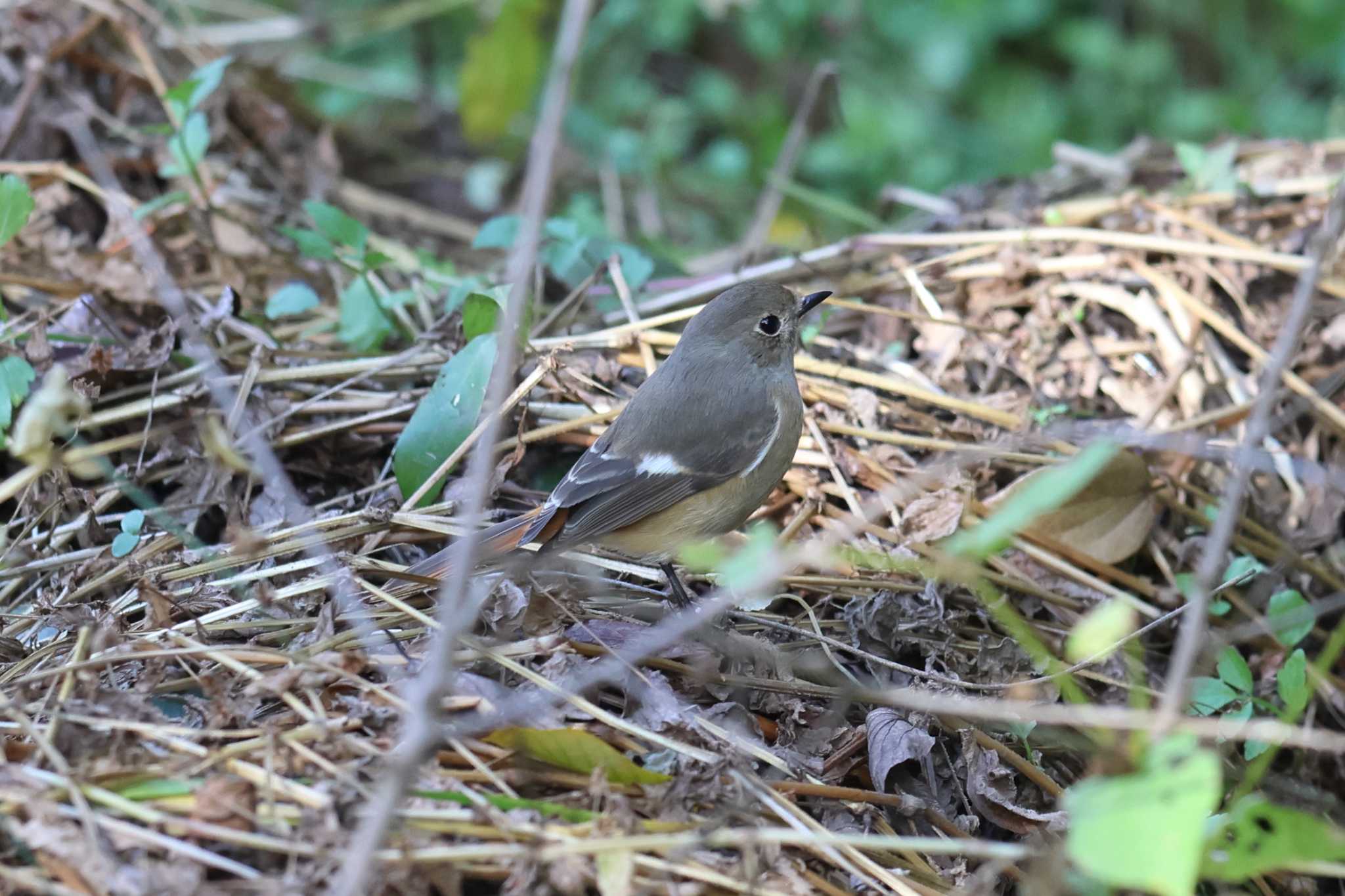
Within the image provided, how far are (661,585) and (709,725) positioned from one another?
0.93 meters

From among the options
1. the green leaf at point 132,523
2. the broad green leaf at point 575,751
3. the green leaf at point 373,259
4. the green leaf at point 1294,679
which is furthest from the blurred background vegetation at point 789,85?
the broad green leaf at point 575,751

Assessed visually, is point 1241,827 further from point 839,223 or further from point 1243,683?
point 839,223

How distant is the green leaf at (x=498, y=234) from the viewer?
3883 millimetres

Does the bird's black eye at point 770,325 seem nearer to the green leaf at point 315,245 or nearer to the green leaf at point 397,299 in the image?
the green leaf at point 397,299

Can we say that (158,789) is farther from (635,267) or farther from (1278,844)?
(635,267)

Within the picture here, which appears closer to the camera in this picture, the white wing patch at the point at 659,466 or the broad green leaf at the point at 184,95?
the white wing patch at the point at 659,466

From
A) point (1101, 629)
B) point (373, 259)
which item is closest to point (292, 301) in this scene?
point (373, 259)

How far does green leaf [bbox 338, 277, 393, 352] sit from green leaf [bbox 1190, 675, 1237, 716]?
2550mm

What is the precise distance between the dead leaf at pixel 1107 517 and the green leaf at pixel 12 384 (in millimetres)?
2652

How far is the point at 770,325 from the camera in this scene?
351 centimetres

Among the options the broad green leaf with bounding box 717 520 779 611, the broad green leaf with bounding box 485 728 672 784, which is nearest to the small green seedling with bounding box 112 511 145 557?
the broad green leaf with bounding box 485 728 672 784

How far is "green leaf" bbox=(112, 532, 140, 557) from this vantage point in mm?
2865

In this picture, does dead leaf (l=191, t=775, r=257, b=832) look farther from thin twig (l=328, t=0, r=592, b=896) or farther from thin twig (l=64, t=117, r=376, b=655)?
thin twig (l=328, t=0, r=592, b=896)

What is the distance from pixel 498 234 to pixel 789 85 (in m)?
4.19
